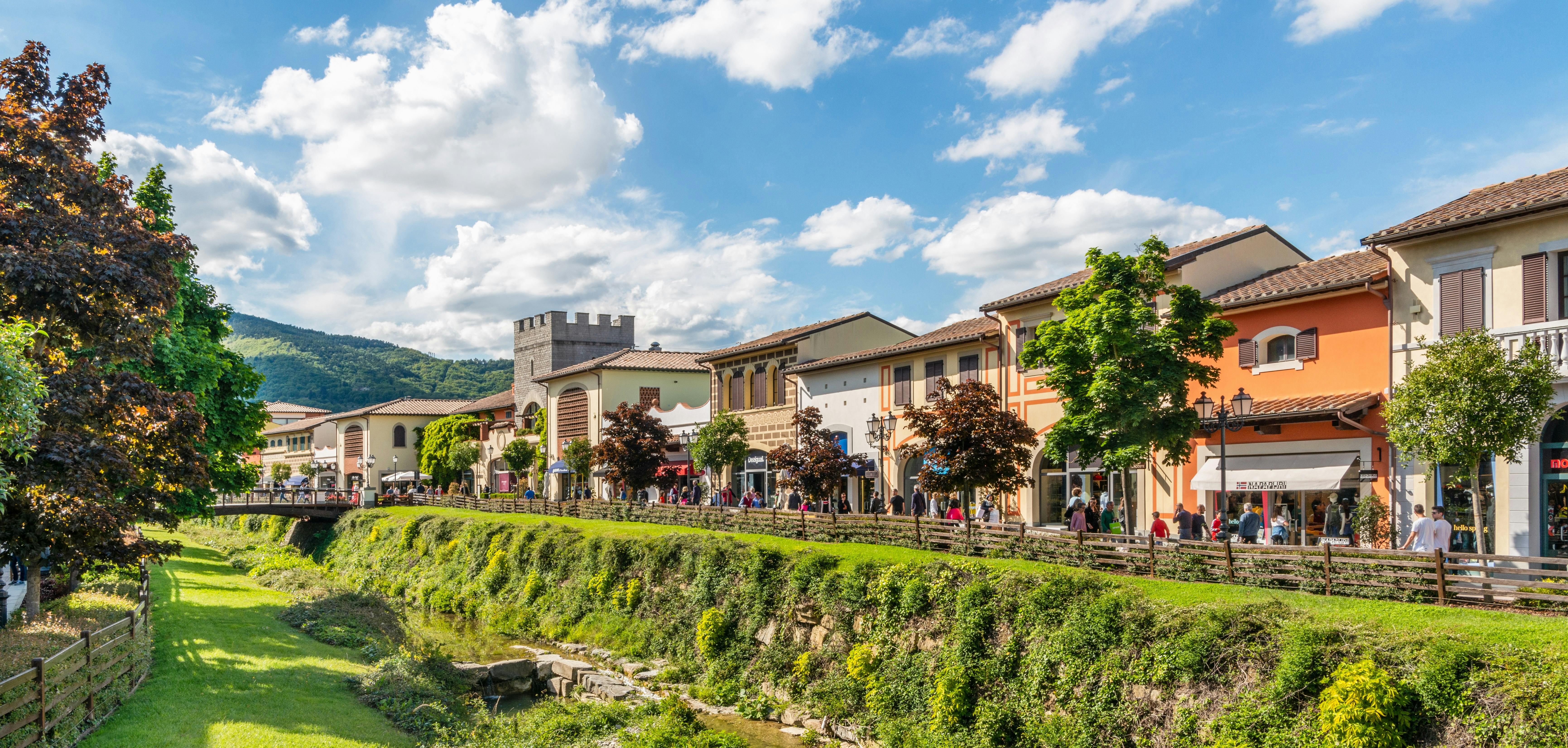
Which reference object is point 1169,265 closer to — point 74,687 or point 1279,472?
point 1279,472

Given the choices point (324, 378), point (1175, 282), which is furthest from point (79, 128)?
point (324, 378)

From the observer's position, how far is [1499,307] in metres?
17.1

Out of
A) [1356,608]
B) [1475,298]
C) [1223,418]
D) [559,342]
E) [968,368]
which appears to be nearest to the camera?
[1356,608]

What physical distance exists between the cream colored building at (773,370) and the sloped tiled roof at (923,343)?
0.75 metres

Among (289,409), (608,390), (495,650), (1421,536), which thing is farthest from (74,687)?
(289,409)

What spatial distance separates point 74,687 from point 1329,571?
53.2ft

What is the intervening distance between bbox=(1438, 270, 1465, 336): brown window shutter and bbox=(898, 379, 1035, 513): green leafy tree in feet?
26.2

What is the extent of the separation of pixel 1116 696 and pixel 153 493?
558 inches

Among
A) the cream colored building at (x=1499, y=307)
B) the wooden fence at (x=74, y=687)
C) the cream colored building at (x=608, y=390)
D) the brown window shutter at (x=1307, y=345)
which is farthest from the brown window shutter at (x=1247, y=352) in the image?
the cream colored building at (x=608, y=390)

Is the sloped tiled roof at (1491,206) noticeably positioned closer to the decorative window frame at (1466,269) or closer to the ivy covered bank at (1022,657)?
the decorative window frame at (1466,269)

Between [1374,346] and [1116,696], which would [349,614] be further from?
[1374,346]

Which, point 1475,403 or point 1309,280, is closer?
point 1475,403

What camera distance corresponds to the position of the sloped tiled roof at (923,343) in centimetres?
2795

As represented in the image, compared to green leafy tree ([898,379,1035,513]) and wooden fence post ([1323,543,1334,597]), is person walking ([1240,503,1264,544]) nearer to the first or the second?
green leafy tree ([898,379,1035,513])
